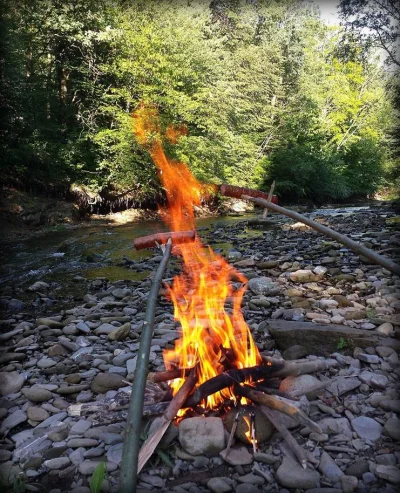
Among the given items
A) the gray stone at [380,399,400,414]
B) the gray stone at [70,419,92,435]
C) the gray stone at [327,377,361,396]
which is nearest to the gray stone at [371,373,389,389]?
the gray stone at [327,377,361,396]

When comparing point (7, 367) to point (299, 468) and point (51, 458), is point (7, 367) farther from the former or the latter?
point (299, 468)

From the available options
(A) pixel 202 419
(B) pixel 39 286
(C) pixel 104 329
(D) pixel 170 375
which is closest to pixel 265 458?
(A) pixel 202 419

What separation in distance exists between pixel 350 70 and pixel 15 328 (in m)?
40.1

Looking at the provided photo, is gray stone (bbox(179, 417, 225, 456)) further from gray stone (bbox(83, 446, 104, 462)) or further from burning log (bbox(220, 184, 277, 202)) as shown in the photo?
burning log (bbox(220, 184, 277, 202))

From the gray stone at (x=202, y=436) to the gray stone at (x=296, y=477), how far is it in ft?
1.49

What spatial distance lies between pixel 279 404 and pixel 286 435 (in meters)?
0.21

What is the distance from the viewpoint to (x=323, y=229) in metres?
3.19

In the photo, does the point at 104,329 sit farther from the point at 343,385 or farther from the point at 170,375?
the point at 343,385

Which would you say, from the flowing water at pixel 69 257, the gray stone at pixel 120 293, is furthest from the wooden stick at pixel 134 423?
the flowing water at pixel 69 257

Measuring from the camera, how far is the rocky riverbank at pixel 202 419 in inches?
89.6

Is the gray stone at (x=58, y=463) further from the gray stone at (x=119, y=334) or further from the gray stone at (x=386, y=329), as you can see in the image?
the gray stone at (x=386, y=329)

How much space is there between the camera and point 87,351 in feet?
14.4

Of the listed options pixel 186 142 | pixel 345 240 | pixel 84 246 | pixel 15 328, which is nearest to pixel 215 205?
pixel 186 142

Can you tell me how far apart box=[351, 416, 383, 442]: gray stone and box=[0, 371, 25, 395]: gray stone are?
332 cm
